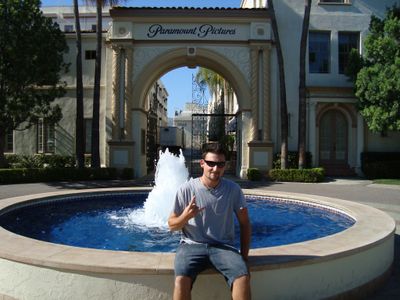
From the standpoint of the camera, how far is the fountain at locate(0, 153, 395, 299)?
14.4 feet

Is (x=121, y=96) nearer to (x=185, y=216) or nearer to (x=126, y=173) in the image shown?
(x=126, y=173)

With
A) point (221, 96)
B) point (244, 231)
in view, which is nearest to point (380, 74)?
point (244, 231)

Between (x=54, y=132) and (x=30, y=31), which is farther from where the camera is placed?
(x=54, y=132)

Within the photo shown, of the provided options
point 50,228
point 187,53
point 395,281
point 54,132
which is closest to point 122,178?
point 54,132

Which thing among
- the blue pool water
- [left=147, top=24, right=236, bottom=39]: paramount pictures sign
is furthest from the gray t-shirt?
[left=147, top=24, right=236, bottom=39]: paramount pictures sign

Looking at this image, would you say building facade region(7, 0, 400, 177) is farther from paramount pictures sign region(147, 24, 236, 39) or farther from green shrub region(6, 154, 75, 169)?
green shrub region(6, 154, 75, 169)

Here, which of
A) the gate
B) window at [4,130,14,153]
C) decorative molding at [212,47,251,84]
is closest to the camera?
decorative molding at [212,47,251,84]

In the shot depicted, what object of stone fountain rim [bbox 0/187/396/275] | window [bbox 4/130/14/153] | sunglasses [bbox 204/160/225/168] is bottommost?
stone fountain rim [bbox 0/187/396/275]

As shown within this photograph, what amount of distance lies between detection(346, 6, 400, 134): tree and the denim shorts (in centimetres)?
1774

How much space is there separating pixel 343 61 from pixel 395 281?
1963 cm

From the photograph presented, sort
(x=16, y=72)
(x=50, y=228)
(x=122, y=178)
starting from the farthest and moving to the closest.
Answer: (x=122, y=178) → (x=16, y=72) → (x=50, y=228)

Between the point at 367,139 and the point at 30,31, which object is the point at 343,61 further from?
the point at 30,31

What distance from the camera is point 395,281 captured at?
581 cm

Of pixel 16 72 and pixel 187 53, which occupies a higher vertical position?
pixel 187 53
